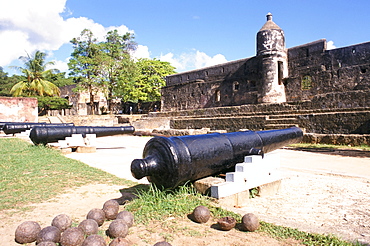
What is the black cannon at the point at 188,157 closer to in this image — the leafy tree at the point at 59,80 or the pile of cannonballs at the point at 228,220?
the pile of cannonballs at the point at 228,220

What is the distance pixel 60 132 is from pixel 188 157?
642 cm

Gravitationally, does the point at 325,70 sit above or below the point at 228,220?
above

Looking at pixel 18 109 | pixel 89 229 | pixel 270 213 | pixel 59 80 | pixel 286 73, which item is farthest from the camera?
pixel 59 80

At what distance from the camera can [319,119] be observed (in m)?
10.7

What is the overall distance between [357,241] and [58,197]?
113 inches

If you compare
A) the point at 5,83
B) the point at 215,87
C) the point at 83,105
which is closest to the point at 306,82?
the point at 215,87

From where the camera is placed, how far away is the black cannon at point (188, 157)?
99.0 inches

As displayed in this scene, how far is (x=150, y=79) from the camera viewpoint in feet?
111

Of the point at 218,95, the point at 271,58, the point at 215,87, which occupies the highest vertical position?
the point at 271,58

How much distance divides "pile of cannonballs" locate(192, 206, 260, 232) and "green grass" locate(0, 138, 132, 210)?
184cm

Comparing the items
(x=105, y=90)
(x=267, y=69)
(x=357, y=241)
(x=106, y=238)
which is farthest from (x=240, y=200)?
(x=105, y=90)

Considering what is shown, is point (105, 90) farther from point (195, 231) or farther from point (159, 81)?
point (195, 231)

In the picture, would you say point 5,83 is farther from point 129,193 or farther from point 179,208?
point 179,208

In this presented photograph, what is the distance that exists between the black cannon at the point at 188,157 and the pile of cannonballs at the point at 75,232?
47 centimetres
